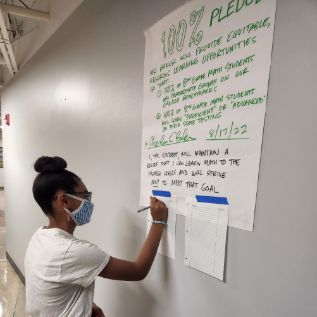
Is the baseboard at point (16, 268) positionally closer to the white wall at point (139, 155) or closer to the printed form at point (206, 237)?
the white wall at point (139, 155)

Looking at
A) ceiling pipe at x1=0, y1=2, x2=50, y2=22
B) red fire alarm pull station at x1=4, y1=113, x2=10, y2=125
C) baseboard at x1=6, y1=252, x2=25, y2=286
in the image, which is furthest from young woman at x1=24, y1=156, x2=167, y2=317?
red fire alarm pull station at x1=4, y1=113, x2=10, y2=125

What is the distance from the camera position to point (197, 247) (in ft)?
3.05

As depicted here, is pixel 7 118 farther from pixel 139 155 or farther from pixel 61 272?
pixel 61 272

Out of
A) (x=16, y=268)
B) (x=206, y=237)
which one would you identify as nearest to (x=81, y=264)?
(x=206, y=237)

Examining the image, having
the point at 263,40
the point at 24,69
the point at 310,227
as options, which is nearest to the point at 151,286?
the point at 310,227

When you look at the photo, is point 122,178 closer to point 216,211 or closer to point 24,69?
point 216,211

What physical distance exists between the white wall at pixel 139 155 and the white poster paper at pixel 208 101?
0.05m

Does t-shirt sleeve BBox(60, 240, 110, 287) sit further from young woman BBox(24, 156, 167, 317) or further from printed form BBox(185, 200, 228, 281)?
printed form BBox(185, 200, 228, 281)

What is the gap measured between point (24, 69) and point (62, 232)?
2.67 metres

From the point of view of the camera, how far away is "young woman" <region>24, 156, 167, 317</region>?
37.5 inches

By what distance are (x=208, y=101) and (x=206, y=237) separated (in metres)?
0.49

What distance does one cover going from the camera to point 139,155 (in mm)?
1207

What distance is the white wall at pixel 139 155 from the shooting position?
2.14 feet

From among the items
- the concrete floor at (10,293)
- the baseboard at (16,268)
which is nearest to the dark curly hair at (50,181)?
the concrete floor at (10,293)
